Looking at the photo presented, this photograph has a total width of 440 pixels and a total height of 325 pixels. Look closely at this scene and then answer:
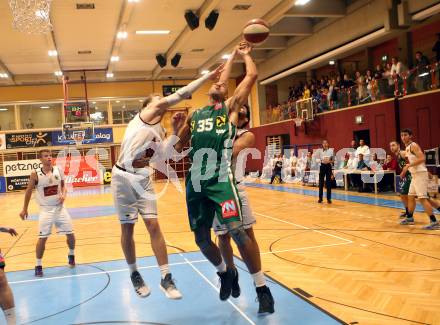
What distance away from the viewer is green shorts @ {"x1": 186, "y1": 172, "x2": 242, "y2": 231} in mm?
4043

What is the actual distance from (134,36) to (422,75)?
11773 mm

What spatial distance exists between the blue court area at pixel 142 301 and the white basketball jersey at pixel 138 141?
1582 mm

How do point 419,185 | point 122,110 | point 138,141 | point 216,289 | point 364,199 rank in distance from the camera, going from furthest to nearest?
point 122,110 < point 364,199 < point 419,185 < point 216,289 < point 138,141

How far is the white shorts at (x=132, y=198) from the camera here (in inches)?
174

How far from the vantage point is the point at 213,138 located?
423 centimetres

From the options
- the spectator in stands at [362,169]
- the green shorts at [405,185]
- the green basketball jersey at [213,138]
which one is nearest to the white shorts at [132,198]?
the green basketball jersey at [213,138]

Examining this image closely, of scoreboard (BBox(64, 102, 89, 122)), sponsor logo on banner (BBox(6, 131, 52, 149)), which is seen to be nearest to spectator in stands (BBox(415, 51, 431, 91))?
scoreboard (BBox(64, 102, 89, 122))

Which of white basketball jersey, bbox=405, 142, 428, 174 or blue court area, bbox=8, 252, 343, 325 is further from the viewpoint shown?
white basketball jersey, bbox=405, 142, 428, 174

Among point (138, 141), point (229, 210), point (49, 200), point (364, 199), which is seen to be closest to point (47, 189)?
point (49, 200)

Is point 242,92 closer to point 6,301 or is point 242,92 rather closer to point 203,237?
point 203,237

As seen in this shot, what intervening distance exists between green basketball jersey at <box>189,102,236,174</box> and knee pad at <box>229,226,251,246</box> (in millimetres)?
581

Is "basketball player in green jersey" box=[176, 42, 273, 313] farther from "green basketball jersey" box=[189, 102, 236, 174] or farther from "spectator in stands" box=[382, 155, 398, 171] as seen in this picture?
"spectator in stands" box=[382, 155, 398, 171]

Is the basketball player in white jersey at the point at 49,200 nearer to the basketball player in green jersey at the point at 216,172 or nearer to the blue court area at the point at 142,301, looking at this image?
the blue court area at the point at 142,301

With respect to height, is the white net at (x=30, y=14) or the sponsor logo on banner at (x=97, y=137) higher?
the white net at (x=30, y=14)
